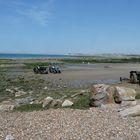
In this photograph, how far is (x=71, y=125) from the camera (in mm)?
14344

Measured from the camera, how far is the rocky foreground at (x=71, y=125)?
12.8 meters

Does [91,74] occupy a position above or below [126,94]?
below

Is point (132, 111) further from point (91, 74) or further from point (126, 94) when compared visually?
point (91, 74)

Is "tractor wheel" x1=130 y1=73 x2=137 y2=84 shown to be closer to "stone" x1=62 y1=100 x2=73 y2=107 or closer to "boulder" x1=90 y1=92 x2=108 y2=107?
"boulder" x1=90 y1=92 x2=108 y2=107

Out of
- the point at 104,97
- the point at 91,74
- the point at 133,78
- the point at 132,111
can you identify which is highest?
the point at 104,97

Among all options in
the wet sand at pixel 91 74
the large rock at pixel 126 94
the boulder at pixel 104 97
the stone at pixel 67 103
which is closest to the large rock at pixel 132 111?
the large rock at pixel 126 94

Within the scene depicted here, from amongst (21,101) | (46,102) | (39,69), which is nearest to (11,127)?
(46,102)

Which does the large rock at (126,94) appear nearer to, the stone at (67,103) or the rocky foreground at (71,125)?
the rocky foreground at (71,125)

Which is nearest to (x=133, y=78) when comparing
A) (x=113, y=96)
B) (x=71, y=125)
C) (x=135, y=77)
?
(x=135, y=77)

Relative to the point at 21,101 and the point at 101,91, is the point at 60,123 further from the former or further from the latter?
the point at 21,101

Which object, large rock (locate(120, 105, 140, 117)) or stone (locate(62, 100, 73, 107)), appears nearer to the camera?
large rock (locate(120, 105, 140, 117))

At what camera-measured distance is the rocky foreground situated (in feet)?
42.1

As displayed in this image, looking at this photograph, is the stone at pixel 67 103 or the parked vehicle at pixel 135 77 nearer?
the stone at pixel 67 103

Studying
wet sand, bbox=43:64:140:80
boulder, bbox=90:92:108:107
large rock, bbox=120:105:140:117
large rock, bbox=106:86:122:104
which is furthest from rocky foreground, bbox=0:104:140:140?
wet sand, bbox=43:64:140:80
